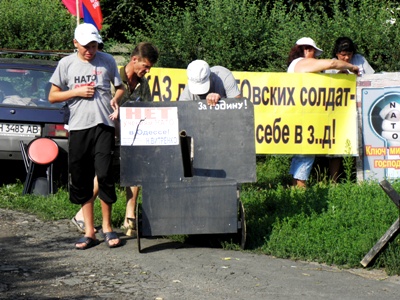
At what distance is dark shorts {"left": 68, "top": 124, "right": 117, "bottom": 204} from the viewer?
28.1ft

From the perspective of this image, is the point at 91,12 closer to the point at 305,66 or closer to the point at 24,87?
the point at 24,87

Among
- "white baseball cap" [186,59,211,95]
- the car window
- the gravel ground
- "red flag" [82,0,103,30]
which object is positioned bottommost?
the gravel ground

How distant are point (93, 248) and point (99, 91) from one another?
1.41 meters

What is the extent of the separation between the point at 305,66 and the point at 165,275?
15.0 ft

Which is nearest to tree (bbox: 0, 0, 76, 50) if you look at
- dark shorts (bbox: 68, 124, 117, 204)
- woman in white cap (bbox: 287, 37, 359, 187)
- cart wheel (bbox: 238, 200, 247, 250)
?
woman in white cap (bbox: 287, 37, 359, 187)

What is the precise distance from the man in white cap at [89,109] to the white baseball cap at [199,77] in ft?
2.13

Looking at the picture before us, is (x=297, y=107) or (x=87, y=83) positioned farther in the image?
(x=297, y=107)

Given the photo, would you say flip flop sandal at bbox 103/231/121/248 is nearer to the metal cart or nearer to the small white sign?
the metal cart

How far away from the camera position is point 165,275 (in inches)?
301

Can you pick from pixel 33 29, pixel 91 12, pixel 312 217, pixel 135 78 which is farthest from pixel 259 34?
pixel 33 29

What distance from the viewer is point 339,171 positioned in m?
11.9

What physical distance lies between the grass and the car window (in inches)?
42.7

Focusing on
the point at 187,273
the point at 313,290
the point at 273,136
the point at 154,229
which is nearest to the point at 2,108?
the point at 273,136

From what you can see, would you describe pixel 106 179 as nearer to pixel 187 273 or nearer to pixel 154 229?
pixel 154 229
